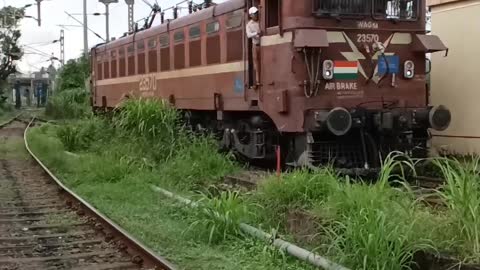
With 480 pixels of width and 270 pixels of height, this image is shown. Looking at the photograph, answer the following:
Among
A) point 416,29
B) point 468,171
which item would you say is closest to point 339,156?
point 416,29

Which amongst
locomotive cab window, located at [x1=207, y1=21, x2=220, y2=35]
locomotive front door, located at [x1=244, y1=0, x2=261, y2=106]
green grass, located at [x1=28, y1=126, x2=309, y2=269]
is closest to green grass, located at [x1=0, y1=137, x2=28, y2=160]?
green grass, located at [x1=28, y1=126, x2=309, y2=269]

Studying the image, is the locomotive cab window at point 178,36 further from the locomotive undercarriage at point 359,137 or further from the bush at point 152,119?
the locomotive undercarriage at point 359,137

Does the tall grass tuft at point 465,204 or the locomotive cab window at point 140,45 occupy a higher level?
the locomotive cab window at point 140,45

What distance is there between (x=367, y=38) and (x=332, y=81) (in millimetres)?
983

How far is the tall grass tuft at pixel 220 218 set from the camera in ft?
25.2

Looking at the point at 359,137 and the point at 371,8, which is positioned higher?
the point at 371,8

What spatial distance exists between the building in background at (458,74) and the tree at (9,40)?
5845 centimetres

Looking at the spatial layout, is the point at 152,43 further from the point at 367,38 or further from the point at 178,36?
the point at 367,38

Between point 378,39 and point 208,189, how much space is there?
12.3 feet

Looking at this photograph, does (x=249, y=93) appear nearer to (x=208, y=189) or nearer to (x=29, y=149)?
(x=208, y=189)

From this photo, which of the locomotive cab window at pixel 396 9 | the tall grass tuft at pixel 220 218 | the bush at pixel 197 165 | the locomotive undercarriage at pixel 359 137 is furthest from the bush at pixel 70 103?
the tall grass tuft at pixel 220 218

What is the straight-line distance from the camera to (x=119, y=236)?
827 cm

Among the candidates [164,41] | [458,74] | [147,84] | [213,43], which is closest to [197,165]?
[213,43]

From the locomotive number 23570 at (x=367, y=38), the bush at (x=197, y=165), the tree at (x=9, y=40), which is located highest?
the tree at (x=9, y=40)
